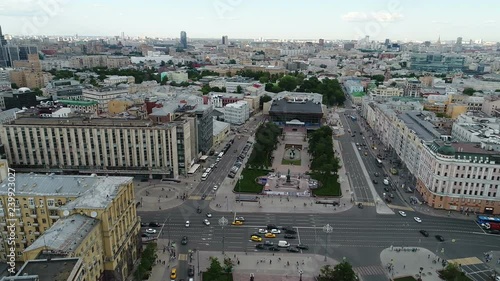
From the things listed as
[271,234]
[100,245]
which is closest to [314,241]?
[271,234]

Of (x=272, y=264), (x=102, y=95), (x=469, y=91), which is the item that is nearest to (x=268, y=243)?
(x=272, y=264)

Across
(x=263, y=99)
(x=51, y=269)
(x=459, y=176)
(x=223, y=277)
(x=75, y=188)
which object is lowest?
(x=223, y=277)

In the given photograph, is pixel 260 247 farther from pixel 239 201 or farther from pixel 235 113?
pixel 235 113

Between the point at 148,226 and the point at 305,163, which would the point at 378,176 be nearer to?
the point at 305,163

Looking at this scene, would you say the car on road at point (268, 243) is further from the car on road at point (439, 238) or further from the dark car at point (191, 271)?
the car on road at point (439, 238)

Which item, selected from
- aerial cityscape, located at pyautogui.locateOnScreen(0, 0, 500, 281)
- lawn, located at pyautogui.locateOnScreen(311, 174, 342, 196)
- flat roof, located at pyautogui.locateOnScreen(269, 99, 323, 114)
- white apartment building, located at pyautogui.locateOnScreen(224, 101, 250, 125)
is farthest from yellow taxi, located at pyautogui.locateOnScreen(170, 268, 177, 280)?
flat roof, located at pyautogui.locateOnScreen(269, 99, 323, 114)

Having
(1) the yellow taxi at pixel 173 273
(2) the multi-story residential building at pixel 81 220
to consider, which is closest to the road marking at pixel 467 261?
(1) the yellow taxi at pixel 173 273
